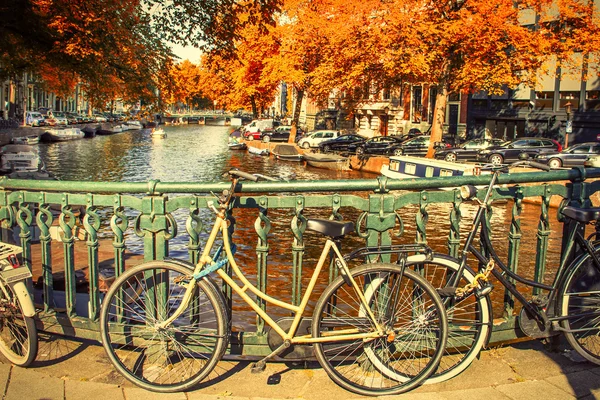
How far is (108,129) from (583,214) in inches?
3260

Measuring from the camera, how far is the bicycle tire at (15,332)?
4410 mm

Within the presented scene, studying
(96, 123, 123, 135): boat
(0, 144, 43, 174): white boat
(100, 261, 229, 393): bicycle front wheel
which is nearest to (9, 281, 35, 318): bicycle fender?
(100, 261, 229, 393): bicycle front wheel

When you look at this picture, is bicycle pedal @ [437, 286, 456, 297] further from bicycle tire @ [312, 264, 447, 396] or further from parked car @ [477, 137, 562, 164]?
parked car @ [477, 137, 562, 164]

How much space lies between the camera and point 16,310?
15.0ft

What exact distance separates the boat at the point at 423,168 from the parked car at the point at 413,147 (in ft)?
30.0

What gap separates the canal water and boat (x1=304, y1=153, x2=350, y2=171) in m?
0.58

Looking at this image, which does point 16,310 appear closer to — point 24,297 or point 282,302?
point 24,297

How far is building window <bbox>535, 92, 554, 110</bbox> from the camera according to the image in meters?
44.9

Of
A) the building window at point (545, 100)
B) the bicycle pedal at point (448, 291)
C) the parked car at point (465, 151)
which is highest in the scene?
the building window at point (545, 100)

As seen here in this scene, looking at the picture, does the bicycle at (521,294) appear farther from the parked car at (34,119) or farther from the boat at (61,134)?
the parked car at (34,119)

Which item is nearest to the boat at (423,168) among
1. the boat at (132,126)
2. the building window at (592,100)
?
the building window at (592,100)

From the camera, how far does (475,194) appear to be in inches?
176

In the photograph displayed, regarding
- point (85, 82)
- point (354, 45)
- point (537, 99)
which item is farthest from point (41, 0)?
point (537, 99)

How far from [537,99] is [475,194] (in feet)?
147
